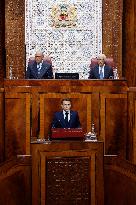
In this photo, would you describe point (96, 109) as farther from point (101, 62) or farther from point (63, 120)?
point (101, 62)

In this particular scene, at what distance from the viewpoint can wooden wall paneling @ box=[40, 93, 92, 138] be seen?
6.06 metres

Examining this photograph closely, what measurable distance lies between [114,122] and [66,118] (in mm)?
735

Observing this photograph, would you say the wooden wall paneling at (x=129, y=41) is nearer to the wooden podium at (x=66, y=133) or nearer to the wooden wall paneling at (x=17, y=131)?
the wooden wall paneling at (x=17, y=131)

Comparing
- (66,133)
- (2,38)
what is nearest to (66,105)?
(66,133)

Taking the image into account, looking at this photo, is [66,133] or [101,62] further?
[101,62]

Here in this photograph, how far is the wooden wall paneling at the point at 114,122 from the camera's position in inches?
239

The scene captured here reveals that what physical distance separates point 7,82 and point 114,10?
3292 millimetres

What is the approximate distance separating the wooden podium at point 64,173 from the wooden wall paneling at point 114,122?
0.95 meters

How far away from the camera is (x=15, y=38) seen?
8391mm

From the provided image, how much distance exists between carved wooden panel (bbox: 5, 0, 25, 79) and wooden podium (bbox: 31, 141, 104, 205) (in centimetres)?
351

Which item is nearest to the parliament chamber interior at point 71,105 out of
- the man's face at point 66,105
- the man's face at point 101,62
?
the man's face at point 66,105

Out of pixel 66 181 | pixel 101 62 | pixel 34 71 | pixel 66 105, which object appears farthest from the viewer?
pixel 101 62

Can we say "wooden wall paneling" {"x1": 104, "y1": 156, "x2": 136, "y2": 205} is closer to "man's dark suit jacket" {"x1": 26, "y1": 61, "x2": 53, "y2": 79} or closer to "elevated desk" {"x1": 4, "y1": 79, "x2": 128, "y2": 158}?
"elevated desk" {"x1": 4, "y1": 79, "x2": 128, "y2": 158}

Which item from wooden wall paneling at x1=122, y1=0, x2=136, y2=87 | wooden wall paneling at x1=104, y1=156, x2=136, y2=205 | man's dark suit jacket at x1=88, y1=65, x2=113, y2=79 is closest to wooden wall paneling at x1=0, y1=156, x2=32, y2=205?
wooden wall paneling at x1=104, y1=156, x2=136, y2=205
